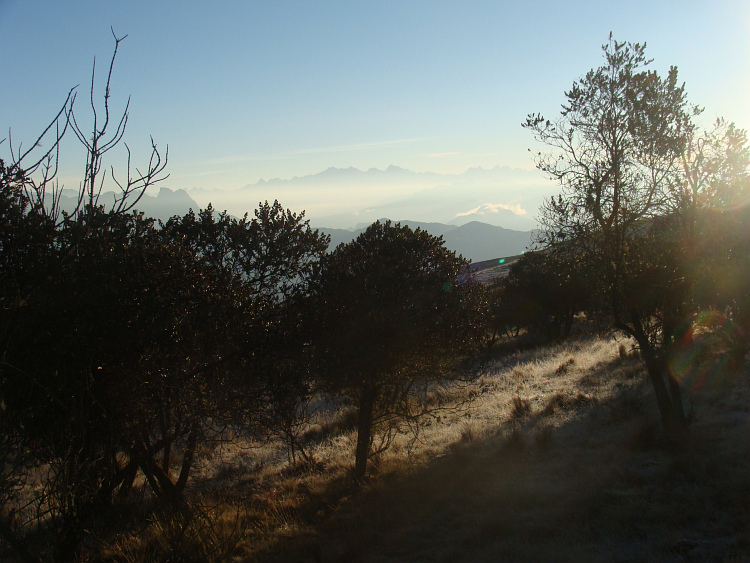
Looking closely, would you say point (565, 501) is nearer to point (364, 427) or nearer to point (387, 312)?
point (364, 427)

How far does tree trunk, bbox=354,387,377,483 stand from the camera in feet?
33.7

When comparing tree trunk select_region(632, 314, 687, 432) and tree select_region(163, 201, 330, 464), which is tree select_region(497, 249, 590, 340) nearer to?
tree trunk select_region(632, 314, 687, 432)

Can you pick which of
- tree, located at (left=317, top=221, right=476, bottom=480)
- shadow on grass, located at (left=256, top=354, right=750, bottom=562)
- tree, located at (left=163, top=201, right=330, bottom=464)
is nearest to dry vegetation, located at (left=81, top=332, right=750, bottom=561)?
shadow on grass, located at (left=256, top=354, right=750, bottom=562)

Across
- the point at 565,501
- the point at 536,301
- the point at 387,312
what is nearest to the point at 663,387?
the point at 565,501

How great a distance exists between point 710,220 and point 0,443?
13.2 meters

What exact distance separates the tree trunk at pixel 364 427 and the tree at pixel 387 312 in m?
0.04

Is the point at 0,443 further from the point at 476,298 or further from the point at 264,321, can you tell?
the point at 476,298

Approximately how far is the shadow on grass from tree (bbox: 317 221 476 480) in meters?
2.19

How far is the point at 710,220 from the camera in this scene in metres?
11.2

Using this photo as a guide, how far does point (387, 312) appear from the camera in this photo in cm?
900

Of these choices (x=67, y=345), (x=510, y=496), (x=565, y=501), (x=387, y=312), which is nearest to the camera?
(x=67, y=345)

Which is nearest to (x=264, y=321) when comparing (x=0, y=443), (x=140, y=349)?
(x=140, y=349)

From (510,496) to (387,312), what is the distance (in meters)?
4.23

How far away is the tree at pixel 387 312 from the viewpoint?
906cm
